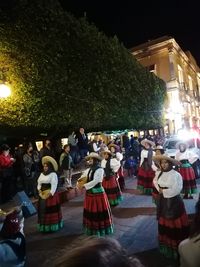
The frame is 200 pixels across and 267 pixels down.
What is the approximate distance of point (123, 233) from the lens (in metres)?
7.44

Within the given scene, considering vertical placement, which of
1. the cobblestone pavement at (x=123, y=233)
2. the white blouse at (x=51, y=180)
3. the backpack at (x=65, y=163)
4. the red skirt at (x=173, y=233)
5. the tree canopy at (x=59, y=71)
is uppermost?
the tree canopy at (x=59, y=71)

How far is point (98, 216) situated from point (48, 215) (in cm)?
140

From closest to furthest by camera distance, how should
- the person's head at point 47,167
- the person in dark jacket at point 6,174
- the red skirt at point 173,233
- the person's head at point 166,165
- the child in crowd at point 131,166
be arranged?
the red skirt at point 173,233 → the person's head at point 166,165 → the person's head at point 47,167 → the person in dark jacket at point 6,174 → the child in crowd at point 131,166

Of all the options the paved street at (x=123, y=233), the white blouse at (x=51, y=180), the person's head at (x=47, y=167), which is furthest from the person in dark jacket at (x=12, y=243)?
the person's head at (x=47, y=167)

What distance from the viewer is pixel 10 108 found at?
35.8ft

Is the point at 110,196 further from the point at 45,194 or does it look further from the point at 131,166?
the point at 131,166

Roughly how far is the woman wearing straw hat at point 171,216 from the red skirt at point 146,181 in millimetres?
5670

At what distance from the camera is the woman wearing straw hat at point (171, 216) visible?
5848 millimetres

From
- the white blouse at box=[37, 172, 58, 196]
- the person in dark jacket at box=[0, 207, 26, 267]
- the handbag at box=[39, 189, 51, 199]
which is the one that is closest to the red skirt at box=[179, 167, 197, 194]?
the white blouse at box=[37, 172, 58, 196]

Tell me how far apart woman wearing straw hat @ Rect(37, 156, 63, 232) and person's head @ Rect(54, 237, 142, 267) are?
6616mm

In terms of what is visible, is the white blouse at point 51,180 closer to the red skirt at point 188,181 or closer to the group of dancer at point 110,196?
the group of dancer at point 110,196

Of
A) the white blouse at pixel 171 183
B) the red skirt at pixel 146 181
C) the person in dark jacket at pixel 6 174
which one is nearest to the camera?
the white blouse at pixel 171 183

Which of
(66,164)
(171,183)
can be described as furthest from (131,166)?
(171,183)

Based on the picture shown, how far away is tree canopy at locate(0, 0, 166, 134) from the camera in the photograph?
10859 millimetres
